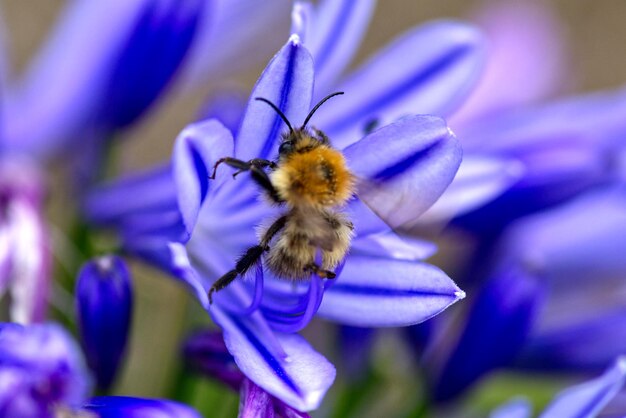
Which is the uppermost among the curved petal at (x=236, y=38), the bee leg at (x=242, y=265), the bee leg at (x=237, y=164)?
the curved petal at (x=236, y=38)

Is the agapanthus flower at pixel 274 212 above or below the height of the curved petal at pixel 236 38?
below

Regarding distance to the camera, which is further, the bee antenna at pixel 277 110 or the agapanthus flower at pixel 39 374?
the bee antenna at pixel 277 110

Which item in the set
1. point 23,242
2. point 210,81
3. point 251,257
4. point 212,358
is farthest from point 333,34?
point 210,81

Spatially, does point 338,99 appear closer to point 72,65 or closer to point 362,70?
point 362,70

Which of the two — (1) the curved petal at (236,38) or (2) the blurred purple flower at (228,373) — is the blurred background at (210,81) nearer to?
(1) the curved petal at (236,38)

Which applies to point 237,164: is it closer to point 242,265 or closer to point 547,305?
point 242,265

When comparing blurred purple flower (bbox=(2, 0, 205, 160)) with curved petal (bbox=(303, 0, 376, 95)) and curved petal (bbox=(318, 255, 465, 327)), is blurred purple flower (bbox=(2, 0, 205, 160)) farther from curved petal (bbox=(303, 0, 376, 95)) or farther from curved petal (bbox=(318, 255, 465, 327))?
curved petal (bbox=(318, 255, 465, 327))

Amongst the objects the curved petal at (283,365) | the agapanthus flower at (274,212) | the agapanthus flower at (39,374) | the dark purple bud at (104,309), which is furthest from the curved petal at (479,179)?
the agapanthus flower at (39,374)
